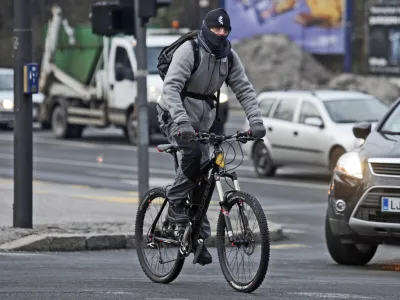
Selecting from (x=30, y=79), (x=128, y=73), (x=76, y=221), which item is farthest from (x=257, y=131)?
(x=128, y=73)

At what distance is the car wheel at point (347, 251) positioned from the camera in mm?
11359

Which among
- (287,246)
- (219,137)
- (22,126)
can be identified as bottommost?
(287,246)

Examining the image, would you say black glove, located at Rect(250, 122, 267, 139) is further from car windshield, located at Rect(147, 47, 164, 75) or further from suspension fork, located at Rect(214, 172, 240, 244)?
car windshield, located at Rect(147, 47, 164, 75)

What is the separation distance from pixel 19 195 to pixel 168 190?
3.53 m

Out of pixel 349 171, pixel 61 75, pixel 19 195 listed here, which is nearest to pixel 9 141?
pixel 61 75

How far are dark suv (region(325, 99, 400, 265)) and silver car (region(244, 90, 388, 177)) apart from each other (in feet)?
30.8

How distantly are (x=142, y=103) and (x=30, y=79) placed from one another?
7.82ft

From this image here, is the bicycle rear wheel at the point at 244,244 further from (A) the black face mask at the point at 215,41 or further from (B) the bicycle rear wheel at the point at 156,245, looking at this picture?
(A) the black face mask at the point at 215,41

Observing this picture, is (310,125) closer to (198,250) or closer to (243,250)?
(198,250)

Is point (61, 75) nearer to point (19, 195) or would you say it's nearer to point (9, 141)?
point (9, 141)

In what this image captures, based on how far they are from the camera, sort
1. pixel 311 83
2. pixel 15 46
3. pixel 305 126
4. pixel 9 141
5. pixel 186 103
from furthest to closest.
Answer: pixel 311 83, pixel 9 141, pixel 305 126, pixel 15 46, pixel 186 103

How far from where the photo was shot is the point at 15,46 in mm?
12547

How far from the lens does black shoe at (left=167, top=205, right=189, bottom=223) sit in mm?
9242

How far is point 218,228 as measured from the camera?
350 inches
